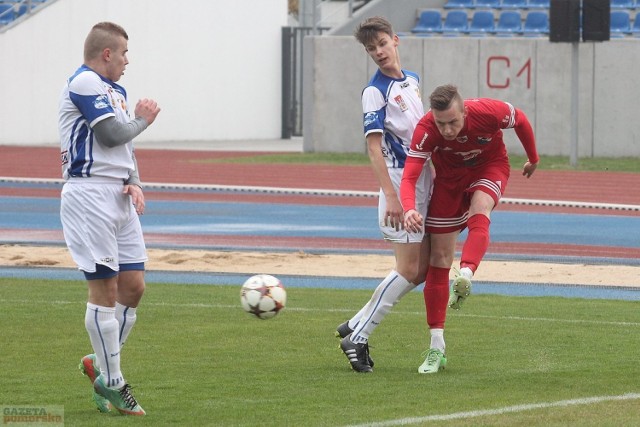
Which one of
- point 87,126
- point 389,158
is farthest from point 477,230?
point 87,126

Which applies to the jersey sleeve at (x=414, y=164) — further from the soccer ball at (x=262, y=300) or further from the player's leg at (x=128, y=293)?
the player's leg at (x=128, y=293)

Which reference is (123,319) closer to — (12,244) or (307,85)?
(12,244)

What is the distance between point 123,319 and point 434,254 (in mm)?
1948

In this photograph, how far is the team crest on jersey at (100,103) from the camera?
649 centimetres

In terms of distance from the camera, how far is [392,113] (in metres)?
7.88

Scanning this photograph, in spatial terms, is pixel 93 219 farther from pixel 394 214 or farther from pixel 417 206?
pixel 417 206

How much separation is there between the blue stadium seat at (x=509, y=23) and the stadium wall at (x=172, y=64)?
7.96 m

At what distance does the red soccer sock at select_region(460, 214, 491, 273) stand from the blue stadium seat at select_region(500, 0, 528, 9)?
25.8 m

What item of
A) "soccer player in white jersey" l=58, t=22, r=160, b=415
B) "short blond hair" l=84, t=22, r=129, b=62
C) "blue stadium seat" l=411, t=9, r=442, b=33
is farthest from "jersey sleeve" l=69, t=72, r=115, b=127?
"blue stadium seat" l=411, t=9, r=442, b=33

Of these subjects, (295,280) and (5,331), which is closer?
(5,331)

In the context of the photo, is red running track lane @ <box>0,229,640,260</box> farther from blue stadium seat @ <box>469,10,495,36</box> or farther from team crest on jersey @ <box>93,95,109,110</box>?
blue stadium seat @ <box>469,10,495,36</box>

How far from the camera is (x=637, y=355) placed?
8305 mm

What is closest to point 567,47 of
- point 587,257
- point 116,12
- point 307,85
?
point 307,85

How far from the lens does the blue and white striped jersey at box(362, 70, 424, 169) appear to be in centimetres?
782
